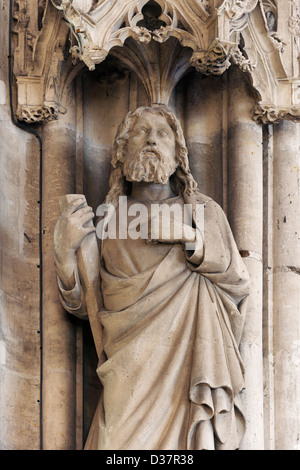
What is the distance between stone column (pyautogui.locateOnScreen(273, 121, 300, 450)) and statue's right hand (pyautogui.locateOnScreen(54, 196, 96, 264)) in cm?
109

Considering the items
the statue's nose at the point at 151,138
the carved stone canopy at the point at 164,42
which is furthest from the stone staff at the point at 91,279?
the carved stone canopy at the point at 164,42

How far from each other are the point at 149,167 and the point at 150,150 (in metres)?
0.09

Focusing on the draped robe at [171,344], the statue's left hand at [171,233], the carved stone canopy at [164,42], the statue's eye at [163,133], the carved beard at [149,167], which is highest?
the carved stone canopy at [164,42]

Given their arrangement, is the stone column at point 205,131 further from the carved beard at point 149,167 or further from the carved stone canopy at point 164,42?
the carved beard at point 149,167

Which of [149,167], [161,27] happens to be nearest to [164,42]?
[161,27]

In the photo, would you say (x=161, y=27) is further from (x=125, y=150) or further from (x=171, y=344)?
(x=171, y=344)

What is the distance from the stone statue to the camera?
8.84 metres

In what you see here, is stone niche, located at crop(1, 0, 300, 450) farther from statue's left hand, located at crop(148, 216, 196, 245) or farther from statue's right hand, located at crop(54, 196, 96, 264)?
statue's left hand, located at crop(148, 216, 196, 245)

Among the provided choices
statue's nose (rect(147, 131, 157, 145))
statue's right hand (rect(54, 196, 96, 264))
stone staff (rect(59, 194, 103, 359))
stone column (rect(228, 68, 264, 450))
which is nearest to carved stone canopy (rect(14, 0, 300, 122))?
stone column (rect(228, 68, 264, 450))

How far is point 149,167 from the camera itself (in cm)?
929

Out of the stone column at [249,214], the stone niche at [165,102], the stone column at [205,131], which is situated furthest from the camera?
Result: the stone column at [205,131]

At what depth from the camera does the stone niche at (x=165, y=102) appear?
366 inches

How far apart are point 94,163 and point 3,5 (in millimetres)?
987

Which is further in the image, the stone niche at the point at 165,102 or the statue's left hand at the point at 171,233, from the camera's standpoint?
the stone niche at the point at 165,102
